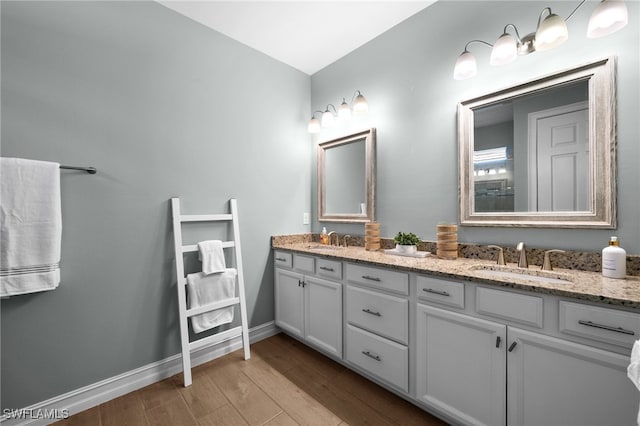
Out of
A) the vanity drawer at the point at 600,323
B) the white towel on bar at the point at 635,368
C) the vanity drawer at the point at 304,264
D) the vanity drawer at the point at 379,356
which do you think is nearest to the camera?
the white towel on bar at the point at 635,368

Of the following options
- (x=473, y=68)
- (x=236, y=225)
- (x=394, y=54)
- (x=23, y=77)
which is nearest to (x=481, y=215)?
(x=473, y=68)

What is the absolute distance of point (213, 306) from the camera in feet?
6.47

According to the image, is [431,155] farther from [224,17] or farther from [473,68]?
[224,17]

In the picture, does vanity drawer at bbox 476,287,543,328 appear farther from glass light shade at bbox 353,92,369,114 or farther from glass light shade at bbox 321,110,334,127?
glass light shade at bbox 321,110,334,127

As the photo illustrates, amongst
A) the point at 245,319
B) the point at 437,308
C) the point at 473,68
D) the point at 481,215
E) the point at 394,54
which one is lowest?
the point at 245,319

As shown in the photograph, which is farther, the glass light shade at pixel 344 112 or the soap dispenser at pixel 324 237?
the soap dispenser at pixel 324 237

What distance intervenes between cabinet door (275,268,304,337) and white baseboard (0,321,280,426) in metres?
0.47

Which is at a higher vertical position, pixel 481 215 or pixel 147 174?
pixel 147 174

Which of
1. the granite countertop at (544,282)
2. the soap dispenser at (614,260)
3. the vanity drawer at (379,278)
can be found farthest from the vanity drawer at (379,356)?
the soap dispenser at (614,260)

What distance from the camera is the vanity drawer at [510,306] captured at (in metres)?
1.09

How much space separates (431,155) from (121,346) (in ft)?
8.05

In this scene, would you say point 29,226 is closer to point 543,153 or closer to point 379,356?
point 379,356

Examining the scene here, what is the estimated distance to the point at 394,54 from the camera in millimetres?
2148

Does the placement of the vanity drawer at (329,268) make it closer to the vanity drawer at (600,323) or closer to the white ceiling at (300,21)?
the vanity drawer at (600,323)
